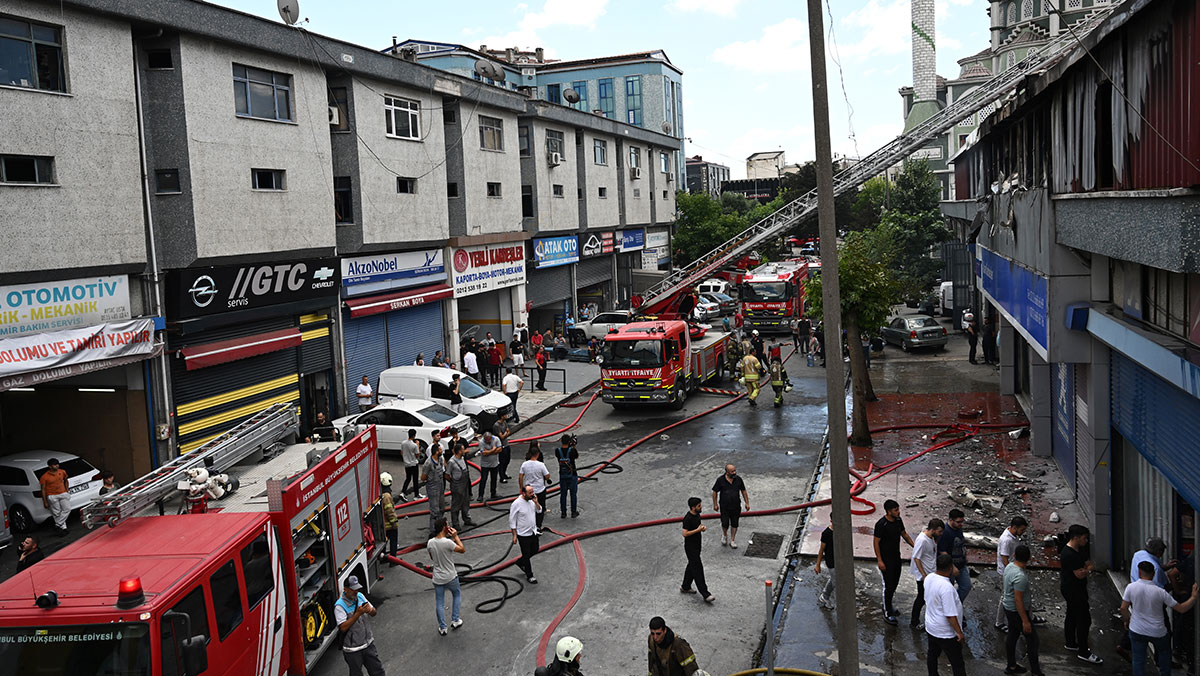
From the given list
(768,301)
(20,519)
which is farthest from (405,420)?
(768,301)

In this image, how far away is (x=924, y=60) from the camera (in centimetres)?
8925

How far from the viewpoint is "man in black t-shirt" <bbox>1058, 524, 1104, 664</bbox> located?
1012 centimetres

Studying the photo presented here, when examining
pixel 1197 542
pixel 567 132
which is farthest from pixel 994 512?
pixel 567 132

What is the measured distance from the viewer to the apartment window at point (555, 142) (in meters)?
40.7

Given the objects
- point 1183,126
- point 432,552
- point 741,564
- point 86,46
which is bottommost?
point 741,564

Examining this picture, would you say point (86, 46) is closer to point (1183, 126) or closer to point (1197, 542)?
point (1183, 126)

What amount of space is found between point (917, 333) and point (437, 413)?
21.1 meters

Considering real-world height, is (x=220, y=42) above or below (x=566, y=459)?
above

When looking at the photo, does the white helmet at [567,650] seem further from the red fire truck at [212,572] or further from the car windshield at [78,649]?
the car windshield at [78,649]

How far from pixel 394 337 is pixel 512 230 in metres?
9.19

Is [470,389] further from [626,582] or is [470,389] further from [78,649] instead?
[78,649]

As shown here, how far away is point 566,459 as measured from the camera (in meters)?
16.5

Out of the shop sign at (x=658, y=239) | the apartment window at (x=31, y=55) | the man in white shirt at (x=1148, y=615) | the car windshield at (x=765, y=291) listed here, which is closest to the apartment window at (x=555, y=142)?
the car windshield at (x=765, y=291)

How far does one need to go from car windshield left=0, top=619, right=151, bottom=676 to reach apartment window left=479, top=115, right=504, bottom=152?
90.5 ft
